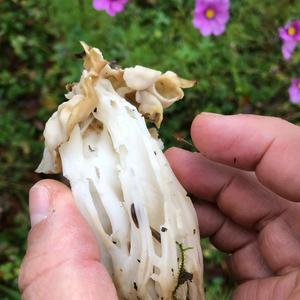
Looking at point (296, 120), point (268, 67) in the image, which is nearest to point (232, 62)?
point (268, 67)

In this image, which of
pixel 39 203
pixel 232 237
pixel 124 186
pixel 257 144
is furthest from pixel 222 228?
pixel 39 203

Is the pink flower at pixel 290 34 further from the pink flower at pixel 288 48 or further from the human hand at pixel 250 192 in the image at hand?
the human hand at pixel 250 192

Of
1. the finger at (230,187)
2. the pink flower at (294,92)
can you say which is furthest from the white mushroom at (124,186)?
the pink flower at (294,92)

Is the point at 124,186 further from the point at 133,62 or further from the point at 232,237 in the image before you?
the point at 133,62

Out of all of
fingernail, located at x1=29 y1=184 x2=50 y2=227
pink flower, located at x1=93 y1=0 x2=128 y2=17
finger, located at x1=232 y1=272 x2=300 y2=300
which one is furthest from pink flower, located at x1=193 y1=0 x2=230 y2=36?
fingernail, located at x1=29 y1=184 x2=50 y2=227

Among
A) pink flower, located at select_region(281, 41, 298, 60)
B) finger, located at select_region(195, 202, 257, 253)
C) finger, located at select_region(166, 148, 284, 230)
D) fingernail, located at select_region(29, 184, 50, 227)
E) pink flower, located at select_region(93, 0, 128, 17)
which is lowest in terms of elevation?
finger, located at select_region(195, 202, 257, 253)

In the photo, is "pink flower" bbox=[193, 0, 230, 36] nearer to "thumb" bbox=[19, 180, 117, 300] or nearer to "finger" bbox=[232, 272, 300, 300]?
"finger" bbox=[232, 272, 300, 300]
